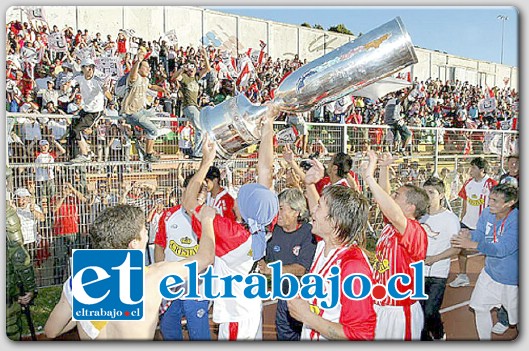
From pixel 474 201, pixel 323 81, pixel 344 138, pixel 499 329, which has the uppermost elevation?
pixel 323 81

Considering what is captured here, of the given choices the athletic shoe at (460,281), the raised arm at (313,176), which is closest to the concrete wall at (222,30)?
the raised arm at (313,176)

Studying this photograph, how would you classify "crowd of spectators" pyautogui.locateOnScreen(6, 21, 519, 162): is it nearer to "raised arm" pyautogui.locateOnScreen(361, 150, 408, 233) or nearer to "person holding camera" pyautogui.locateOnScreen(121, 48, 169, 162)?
"person holding camera" pyautogui.locateOnScreen(121, 48, 169, 162)

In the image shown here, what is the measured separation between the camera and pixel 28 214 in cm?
364

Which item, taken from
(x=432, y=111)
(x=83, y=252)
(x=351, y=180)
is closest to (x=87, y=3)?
(x=83, y=252)

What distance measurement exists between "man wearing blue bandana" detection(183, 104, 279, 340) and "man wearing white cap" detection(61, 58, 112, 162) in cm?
96

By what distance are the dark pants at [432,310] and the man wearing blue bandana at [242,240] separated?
101 cm

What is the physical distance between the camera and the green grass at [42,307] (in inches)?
129

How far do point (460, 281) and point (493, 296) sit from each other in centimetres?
116

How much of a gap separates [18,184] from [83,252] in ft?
2.76

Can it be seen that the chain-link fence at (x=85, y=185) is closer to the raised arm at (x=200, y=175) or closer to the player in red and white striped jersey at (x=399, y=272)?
the raised arm at (x=200, y=175)

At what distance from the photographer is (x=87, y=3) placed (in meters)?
3.09

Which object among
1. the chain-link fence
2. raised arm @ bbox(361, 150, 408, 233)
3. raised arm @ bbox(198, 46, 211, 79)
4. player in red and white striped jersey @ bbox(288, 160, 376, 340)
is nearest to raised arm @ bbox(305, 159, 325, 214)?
the chain-link fence

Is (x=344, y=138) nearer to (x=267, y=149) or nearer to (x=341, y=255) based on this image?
(x=267, y=149)

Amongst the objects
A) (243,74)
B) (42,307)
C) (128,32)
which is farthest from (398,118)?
(42,307)
